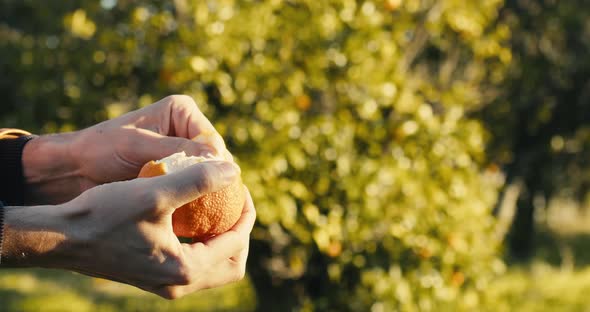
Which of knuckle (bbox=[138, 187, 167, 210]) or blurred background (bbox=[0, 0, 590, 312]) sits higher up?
knuckle (bbox=[138, 187, 167, 210])

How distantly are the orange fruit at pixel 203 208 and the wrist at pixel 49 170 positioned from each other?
71 cm

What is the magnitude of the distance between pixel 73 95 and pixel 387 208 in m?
2.16

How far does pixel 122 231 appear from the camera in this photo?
204 centimetres

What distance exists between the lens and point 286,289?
17.6 ft

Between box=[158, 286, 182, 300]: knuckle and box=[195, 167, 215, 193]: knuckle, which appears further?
box=[158, 286, 182, 300]: knuckle

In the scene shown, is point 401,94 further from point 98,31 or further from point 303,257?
point 98,31

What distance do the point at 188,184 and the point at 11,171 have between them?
1147 mm

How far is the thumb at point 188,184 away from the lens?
1.99 metres

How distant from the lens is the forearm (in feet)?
6.75

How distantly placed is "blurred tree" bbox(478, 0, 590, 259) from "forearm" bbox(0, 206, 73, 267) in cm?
478

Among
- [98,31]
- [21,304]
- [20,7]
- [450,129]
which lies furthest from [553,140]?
[21,304]

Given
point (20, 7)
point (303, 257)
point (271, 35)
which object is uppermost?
point (271, 35)

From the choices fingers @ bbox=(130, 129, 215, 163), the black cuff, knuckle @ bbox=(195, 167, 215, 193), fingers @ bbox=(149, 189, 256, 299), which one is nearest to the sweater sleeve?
the black cuff

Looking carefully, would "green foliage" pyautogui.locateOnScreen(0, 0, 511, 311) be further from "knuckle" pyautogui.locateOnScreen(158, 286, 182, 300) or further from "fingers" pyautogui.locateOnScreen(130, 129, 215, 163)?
"knuckle" pyautogui.locateOnScreen(158, 286, 182, 300)
